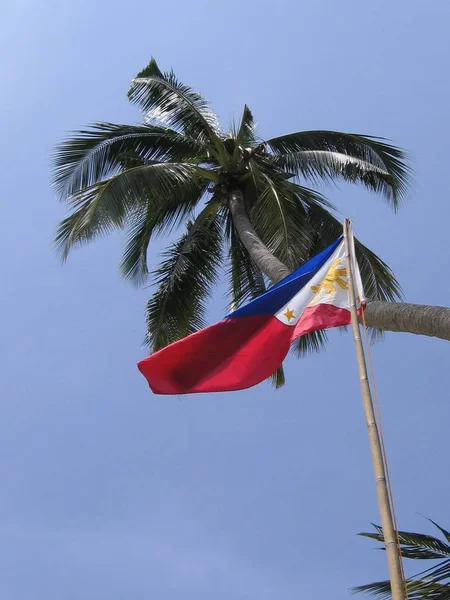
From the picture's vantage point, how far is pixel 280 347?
9.13 meters

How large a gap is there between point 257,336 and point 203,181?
8.26 m

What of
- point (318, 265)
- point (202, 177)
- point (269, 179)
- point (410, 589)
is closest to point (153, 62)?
point (202, 177)

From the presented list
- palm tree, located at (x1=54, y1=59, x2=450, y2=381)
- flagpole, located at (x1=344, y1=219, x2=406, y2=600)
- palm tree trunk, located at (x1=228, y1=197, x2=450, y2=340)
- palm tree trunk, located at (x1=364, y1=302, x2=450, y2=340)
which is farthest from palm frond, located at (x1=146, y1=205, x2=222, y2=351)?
flagpole, located at (x1=344, y1=219, x2=406, y2=600)

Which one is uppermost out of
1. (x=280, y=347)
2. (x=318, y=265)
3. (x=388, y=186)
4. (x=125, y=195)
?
(x=388, y=186)

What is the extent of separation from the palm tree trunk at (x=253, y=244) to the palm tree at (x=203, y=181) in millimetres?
52

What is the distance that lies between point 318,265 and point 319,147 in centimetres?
798

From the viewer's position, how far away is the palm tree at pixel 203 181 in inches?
608

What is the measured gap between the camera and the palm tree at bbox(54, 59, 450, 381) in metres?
15.4

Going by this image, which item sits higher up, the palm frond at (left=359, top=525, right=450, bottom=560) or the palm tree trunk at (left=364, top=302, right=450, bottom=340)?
the palm tree trunk at (left=364, top=302, right=450, bottom=340)

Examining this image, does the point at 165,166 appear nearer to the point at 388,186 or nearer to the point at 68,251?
the point at 68,251

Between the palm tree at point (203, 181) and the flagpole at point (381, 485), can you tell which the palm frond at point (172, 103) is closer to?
the palm tree at point (203, 181)

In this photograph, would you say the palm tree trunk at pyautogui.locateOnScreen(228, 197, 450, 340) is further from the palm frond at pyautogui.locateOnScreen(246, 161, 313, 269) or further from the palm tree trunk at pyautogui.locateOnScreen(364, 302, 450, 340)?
the palm frond at pyautogui.locateOnScreen(246, 161, 313, 269)

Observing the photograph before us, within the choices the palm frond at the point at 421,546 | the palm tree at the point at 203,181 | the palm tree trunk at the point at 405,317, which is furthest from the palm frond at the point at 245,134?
the palm frond at the point at 421,546

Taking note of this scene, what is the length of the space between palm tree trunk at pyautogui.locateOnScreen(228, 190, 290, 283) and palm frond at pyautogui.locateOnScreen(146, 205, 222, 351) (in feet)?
3.43
